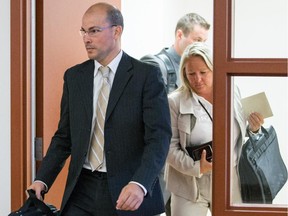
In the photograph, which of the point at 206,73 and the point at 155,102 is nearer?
the point at 155,102

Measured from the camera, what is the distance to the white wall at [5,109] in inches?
127

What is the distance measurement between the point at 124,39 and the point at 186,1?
0.87 m

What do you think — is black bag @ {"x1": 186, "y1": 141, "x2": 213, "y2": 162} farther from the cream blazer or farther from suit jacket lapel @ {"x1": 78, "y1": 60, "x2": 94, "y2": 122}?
suit jacket lapel @ {"x1": 78, "y1": 60, "x2": 94, "y2": 122}

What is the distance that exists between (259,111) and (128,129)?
0.51 meters

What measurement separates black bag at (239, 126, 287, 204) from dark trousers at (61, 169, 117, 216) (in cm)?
52

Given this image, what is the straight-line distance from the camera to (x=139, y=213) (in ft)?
8.53

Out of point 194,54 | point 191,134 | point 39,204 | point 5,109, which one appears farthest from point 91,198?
point 194,54

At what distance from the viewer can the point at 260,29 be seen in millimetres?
2621

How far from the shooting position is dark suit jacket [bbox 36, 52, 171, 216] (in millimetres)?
2578

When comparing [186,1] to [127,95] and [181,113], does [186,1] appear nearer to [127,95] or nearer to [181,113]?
[181,113]

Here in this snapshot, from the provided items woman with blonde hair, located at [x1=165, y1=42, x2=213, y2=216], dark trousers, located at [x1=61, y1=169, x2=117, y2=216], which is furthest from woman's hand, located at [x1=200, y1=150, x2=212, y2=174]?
dark trousers, located at [x1=61, y1=169, x2=117, y2=216]

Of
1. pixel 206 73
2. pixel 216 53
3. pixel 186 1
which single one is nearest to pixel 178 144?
pixel 206 73

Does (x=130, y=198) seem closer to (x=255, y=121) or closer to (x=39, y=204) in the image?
(x=39, y=204)

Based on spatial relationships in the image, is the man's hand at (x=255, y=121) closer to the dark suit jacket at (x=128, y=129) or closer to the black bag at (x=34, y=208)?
the dark suit jacket at (x=128, y=129)
